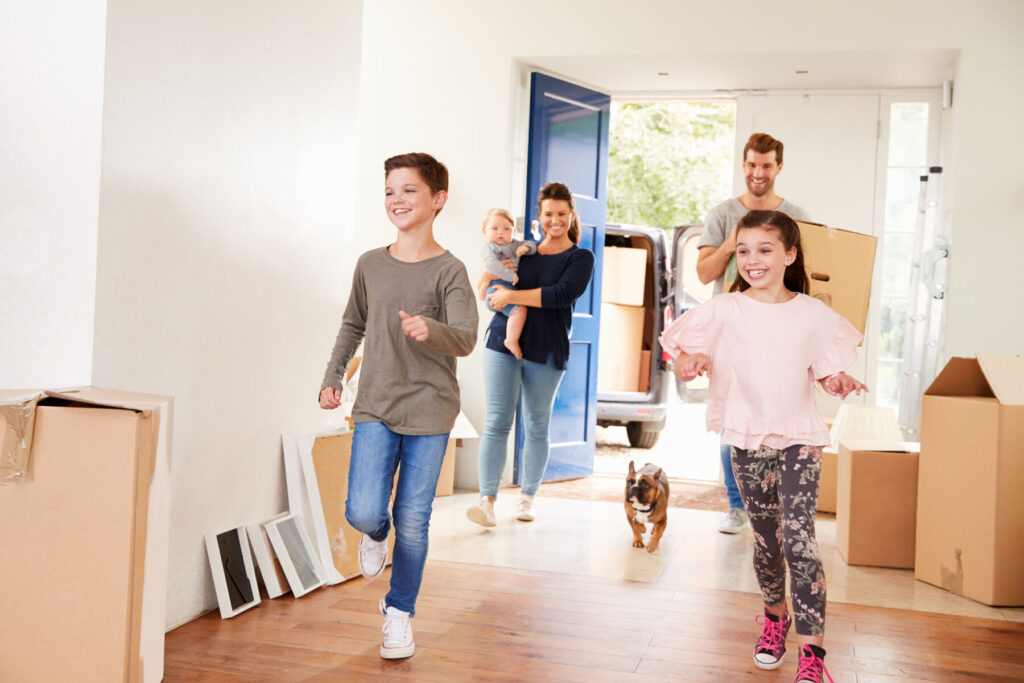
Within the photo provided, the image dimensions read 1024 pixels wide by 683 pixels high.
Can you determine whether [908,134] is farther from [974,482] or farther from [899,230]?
[974,482]

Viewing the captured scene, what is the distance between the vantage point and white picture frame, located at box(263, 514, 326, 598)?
2.89m

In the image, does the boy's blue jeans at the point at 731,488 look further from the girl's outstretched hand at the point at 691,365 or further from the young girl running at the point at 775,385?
the girl's outstretched hand at the point at 691,365

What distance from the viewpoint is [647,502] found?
3.69m

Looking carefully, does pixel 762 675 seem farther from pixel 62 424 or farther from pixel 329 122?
pixel 329 122

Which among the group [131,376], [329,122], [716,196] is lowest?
[131,376]

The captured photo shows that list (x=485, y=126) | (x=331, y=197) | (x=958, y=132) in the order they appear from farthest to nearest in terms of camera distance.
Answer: (x=485, y=126), (x=958, y=132), (x=331, y=197)

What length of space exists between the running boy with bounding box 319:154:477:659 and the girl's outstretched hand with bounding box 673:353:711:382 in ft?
1.68

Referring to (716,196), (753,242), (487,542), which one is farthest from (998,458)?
(716,196)

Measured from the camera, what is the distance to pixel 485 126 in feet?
16.4

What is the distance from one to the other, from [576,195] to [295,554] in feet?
10.0

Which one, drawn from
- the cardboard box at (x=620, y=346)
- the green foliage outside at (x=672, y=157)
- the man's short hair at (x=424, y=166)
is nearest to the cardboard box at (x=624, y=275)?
the cardboard box at (x=620, y=346)

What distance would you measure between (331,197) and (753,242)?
63.1 inches

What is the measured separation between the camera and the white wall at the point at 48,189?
→ 7.03ft

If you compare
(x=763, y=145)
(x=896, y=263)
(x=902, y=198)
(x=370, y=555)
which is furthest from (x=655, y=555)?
(x=902, y=198)
